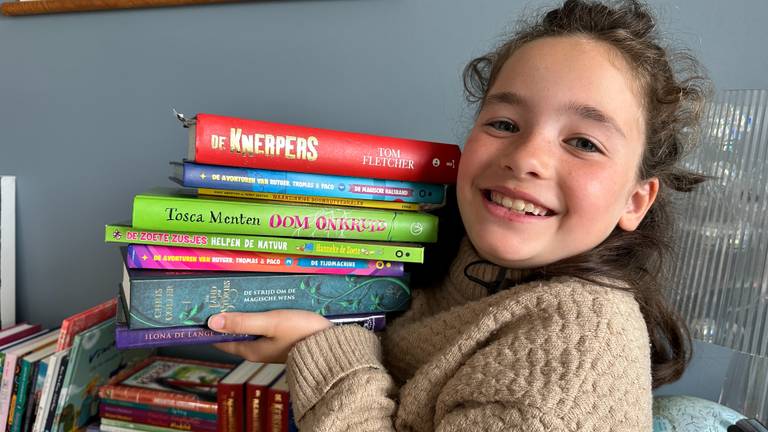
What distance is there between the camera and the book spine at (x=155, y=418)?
2.82 ft

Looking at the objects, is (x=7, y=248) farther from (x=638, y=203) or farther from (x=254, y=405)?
(x=638, y=203)

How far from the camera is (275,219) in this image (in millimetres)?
589

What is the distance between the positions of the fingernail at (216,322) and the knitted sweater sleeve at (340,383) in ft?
0.29

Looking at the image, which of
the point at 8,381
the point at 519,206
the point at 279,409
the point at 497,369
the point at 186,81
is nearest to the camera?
the point at 497,369

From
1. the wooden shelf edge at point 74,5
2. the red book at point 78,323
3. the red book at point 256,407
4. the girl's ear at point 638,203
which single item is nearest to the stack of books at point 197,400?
the red book at point 256,407

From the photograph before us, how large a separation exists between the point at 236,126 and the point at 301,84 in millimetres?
426

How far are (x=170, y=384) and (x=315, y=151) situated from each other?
1.93 feet

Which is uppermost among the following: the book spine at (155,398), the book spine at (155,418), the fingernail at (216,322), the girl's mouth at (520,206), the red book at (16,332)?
the girl's mouth at (520,206)

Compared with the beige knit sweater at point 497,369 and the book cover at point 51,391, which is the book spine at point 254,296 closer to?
the beige knit sweater at point 497,369

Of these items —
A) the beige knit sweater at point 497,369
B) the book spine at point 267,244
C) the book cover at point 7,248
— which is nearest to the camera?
the beige knit sweater at point 497,369

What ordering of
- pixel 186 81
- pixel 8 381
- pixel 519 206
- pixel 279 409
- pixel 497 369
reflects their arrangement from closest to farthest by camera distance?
pixel 497 369 → pixel 519 206 → pixel 279 409 → pixel 8 381 → pixel 186 81

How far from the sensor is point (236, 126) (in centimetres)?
58

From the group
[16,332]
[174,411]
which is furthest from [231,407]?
[16,332]

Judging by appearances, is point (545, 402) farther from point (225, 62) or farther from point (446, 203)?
point (225, 62)
